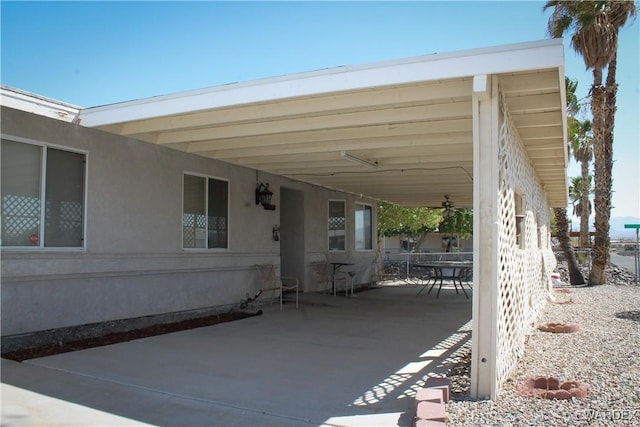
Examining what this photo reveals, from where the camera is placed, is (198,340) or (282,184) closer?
(198,340)

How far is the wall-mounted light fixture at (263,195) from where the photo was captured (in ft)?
34.4

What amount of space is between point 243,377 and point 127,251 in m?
3.33

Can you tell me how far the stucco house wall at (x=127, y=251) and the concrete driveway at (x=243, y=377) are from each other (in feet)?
2.72

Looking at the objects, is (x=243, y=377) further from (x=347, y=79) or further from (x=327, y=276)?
(x=327, y=276)

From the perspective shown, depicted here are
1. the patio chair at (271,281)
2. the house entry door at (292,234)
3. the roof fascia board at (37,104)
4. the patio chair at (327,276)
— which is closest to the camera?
the roof fascia board at (37,104)

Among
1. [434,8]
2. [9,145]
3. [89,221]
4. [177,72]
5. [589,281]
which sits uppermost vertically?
[434,8]

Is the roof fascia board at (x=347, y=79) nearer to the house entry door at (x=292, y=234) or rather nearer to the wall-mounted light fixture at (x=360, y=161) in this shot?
the wall-mounted light fixture at (x=360, y=161)

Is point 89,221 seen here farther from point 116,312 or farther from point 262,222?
point 262,222

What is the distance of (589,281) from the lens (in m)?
16.5

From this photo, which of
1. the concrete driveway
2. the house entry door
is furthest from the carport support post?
the house entry door

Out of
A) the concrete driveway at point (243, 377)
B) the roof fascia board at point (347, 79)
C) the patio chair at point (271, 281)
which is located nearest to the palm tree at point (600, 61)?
the concrete driveway at point (243, 377)

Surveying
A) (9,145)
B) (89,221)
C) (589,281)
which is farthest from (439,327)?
(589,281)

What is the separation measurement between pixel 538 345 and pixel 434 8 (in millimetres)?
5077

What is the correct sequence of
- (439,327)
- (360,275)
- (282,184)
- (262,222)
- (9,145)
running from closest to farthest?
(9,145) < (439,327) < (262,222) < (282,184) < (360,275)
